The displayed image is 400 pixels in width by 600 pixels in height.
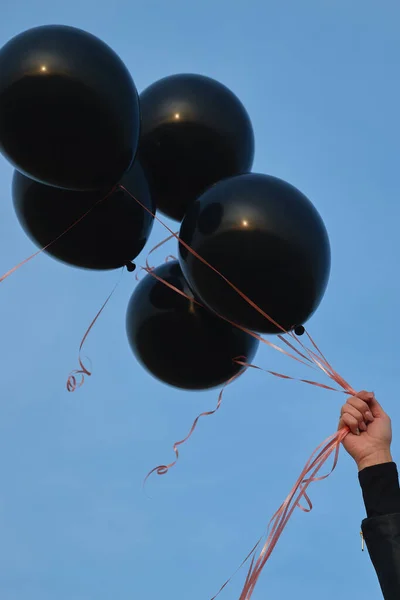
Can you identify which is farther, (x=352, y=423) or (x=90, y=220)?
(x=90, y=220)

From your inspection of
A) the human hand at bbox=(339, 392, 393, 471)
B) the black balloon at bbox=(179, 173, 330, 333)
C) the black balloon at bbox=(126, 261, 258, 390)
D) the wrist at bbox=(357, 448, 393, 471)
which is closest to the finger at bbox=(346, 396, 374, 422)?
the human hand at bbox=(339, 392, 393, 471)

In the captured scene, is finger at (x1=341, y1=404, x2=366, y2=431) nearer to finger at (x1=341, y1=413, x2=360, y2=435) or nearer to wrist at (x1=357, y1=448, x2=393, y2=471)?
finger at (x1=341, y1=413, x2=360, y2=435)

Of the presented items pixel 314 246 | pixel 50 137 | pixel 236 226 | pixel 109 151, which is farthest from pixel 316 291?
pixel 50 137

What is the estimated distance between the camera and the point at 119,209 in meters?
3.81

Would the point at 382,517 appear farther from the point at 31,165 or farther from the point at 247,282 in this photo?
the point at 31,165

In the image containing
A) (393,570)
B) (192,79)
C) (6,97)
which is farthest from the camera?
(192,79)

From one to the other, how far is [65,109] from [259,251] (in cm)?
99

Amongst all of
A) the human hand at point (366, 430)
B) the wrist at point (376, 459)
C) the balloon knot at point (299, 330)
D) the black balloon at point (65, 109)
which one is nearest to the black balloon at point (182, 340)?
the balloon knot at point (299, 330)

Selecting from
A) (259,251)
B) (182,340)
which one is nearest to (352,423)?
(259,251)

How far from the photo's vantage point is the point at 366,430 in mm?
3012

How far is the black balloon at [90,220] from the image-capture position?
12.5ft

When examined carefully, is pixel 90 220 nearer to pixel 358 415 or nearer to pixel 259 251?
pixel 259 251

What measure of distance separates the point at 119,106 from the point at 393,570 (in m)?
2.12

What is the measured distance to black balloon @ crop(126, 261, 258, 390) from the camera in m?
3.96
